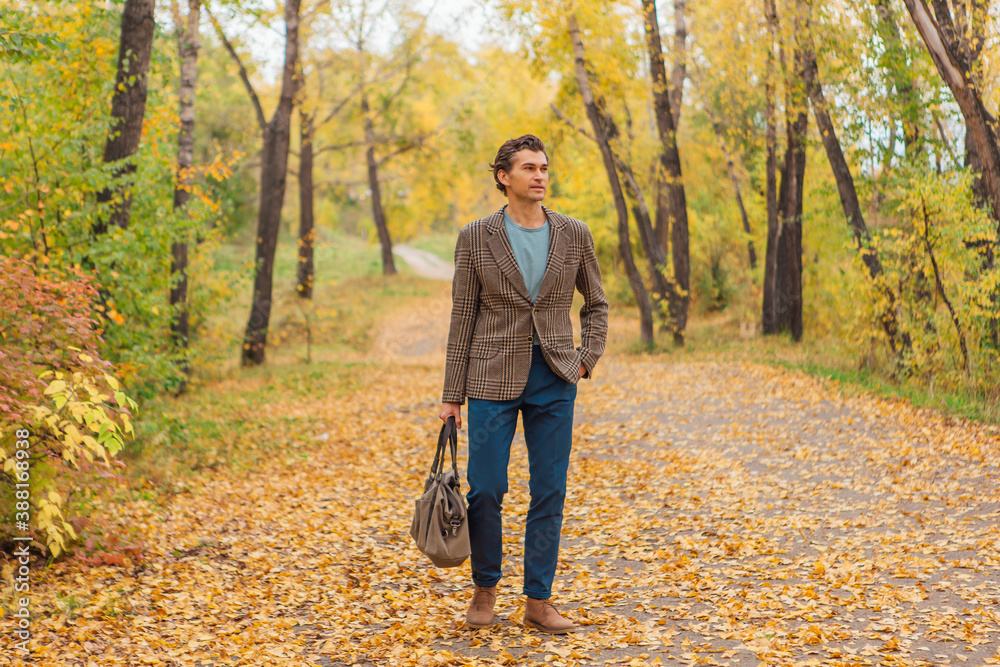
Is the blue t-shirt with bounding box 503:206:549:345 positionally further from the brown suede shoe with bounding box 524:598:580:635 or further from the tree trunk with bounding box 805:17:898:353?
Result: the tree trunk with bounding box 805:17:898:353

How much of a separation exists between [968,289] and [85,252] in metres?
8.54

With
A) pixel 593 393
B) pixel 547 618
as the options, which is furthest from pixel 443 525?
pixel 593 393

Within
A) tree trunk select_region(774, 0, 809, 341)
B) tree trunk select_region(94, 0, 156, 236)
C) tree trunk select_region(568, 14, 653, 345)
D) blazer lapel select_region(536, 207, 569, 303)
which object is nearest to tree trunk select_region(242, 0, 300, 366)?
tree trunk select_region(568, 14, 653, 345)

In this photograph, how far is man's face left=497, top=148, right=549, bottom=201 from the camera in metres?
3.53

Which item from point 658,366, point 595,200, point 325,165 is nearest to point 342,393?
point 658,366

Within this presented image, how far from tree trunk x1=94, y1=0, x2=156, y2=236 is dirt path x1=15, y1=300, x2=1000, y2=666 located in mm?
2773

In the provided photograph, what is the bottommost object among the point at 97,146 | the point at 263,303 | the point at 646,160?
the point at 263,303

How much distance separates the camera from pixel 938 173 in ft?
29.1

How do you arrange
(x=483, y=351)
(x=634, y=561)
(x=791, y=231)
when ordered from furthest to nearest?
1. (x=791, y=231)
2. (x=634, y=561)
3. (x=483, y=351)

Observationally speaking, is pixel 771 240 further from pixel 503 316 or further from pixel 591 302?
pixel 503 316

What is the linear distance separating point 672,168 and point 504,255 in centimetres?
1145

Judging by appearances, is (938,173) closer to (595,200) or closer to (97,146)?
(97,146)

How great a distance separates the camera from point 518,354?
11.6 feet

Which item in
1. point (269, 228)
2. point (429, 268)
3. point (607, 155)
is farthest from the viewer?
point (429, 268)
